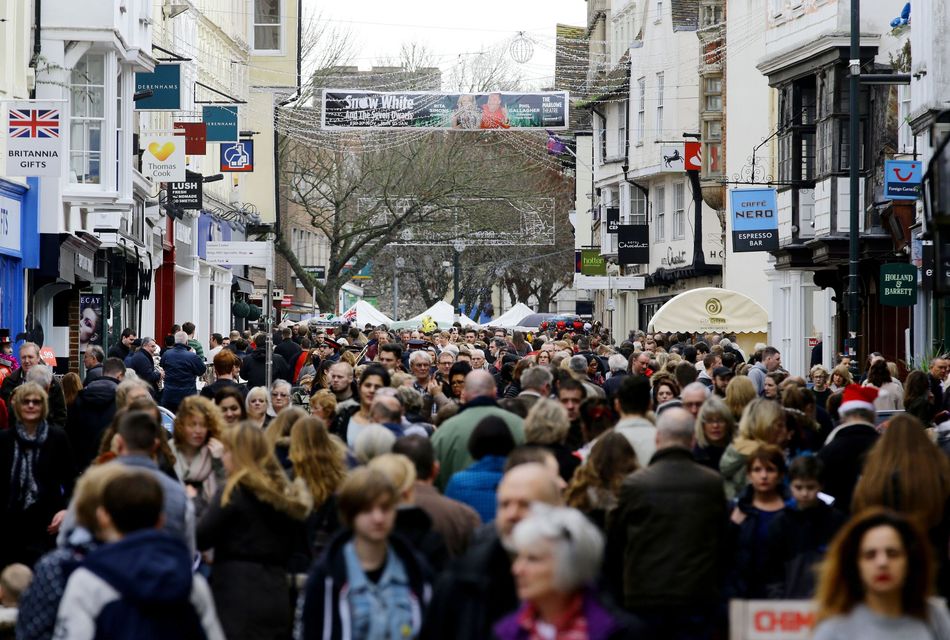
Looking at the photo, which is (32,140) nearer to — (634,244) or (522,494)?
(522,494)

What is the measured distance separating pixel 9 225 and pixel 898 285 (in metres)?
12.8

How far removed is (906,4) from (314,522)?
2343 cm

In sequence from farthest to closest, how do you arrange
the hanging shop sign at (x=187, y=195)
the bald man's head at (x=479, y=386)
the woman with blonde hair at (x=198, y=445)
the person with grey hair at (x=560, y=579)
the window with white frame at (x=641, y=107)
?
the window with white frame at (x=641, y=107)
the hanging shop sign at (x=187, y=195)
the bald man's head at (x=479, y=386)
the woman with blonde hair at (x=198, y=445)
the person with grey hair at (x=560, y=579)

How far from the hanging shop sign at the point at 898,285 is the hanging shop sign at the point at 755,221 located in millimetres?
6529

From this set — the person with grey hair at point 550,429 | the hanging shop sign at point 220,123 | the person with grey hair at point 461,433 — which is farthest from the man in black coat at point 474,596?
the hanging shop sign at point 220,123

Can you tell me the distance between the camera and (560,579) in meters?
4.81

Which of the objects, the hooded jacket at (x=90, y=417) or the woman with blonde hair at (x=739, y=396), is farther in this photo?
the hooded jacket at (x=90, y=417)

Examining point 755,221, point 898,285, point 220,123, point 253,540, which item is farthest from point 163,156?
point 253,540

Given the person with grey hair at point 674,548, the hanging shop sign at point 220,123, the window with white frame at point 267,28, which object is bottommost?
the person with grey hair at point 674,548

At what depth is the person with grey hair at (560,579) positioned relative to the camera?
15.8ft

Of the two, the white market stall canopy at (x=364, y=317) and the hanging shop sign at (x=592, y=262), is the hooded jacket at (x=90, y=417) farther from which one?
the hanging shop sign at (x=592, y=262)

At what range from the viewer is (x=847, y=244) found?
30359 mm

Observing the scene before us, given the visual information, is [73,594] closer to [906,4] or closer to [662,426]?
[662,426]

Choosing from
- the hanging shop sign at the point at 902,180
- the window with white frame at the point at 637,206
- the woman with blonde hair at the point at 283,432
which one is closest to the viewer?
the woman with blonde hair at the point at 283,432
